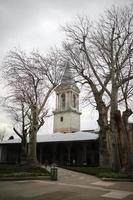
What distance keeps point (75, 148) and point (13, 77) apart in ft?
66.7

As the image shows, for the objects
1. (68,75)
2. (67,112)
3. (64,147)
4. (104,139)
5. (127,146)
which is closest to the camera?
(127,146)

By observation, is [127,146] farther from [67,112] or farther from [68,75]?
[67,112]

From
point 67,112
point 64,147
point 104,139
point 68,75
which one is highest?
point 67,112

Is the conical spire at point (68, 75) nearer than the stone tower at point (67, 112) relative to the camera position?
Yes

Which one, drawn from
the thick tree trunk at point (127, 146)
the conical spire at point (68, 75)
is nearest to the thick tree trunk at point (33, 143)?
the conical spire at point (68, 75)

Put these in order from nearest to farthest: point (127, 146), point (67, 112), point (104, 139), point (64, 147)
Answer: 1. point (127, 146)
2. point (104, 139)
3. point (64, 147)
4. point (67, 112)

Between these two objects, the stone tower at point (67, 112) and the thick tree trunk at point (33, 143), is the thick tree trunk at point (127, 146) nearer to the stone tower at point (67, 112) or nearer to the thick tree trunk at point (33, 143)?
the thick tree trunk at point (33, 143)

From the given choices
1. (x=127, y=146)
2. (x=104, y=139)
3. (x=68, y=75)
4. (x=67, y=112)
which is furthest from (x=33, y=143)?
(x=67, y=112)

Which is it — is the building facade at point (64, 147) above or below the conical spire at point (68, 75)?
below

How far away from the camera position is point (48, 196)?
27.5ft

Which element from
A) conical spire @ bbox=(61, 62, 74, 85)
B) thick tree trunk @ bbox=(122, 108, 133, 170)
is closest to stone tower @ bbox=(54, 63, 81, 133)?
conical spire @ bbox=(61, 62, 74, 85)

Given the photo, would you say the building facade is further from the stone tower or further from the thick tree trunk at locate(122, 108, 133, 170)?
the thick tree trunk at locate(122, 108, 133, 170)

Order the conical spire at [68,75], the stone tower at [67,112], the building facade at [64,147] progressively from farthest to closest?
1. the stone tower at [67,112]
2. the building facade at [64,147]
3. the conical spire at [68,75]

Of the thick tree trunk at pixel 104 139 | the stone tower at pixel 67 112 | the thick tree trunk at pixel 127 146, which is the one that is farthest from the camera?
the stone tower at pixel 67 112
